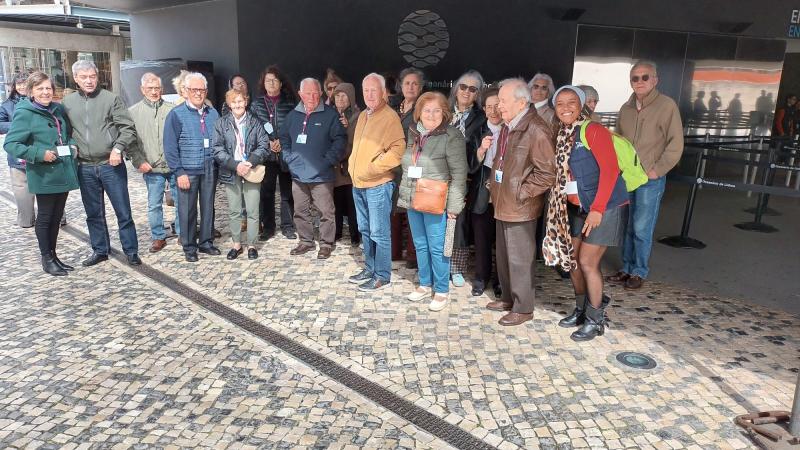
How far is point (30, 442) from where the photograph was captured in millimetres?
3045

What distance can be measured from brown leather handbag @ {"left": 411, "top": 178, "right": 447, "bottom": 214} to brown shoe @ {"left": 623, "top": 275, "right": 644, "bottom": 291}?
2078 mm

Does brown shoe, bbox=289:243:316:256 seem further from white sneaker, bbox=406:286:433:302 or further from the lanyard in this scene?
the lanyard

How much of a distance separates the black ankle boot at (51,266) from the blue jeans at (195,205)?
114 centimetres

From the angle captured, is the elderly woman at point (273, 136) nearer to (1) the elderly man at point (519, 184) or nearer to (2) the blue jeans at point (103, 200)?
(2) the blue jeans at point (103, 200)

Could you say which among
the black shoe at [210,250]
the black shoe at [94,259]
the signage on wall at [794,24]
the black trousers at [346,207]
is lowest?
the black shoe at [94,259]

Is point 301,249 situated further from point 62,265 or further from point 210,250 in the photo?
point 62,265

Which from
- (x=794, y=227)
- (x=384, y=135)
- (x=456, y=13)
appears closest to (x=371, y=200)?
(x=384, y=135)

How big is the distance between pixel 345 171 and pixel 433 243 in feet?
5.95

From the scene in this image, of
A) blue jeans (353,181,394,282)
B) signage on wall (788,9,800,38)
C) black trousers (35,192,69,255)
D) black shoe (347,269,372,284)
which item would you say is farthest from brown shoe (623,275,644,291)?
signage on wall (788,9,800,38)

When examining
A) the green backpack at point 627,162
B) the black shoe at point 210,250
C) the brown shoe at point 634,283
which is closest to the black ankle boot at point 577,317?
the green backpack at point 627,162

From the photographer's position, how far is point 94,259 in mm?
5895

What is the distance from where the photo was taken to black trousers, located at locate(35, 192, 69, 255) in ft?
17.8

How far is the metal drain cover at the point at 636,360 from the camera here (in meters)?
3.89

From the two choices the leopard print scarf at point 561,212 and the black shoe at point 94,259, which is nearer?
the leopard print scarf at point 561,212
